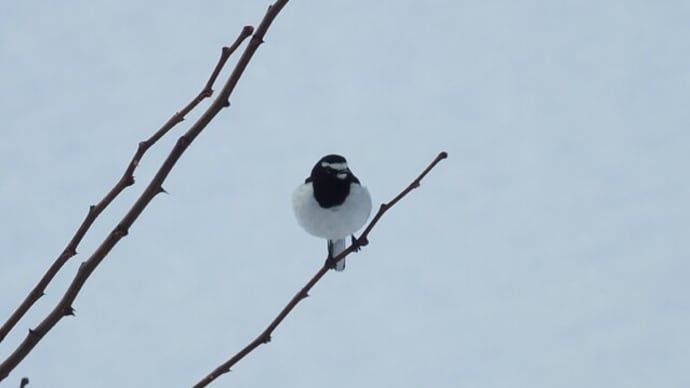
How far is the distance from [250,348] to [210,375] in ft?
0.44

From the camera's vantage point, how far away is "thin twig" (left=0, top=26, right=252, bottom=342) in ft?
6.14

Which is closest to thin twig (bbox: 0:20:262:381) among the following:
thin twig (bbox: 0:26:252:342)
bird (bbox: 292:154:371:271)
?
thin twig (bbox: 0:26:252:342)

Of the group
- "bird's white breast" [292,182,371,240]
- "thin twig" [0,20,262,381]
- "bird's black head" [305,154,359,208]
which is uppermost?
"bird's black head" [305,154,359,208]

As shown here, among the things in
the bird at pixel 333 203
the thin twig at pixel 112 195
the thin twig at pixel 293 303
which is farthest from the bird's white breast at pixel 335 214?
the thin twig at pixel 112 195

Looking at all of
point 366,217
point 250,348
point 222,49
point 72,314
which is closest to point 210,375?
point 250,348

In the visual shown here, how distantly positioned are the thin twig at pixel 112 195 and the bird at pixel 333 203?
454cm

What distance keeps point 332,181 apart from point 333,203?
0.54 feet

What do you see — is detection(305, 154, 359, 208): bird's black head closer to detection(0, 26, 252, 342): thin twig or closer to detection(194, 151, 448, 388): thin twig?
detection(194, 151, 448, 388): thin twig

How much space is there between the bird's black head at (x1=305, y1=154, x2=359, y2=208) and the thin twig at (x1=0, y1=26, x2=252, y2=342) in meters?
4.59

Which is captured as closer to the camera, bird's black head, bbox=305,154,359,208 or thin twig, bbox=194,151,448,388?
thin twig, bbox=194,151,448,388

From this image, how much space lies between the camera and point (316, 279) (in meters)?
2.50

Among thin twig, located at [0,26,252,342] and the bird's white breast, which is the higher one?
the bird's white breast

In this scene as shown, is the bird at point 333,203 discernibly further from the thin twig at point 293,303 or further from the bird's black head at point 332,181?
the thin twig at point 293,303

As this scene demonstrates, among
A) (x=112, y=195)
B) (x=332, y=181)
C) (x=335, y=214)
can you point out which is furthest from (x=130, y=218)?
(x=332, y=181)
